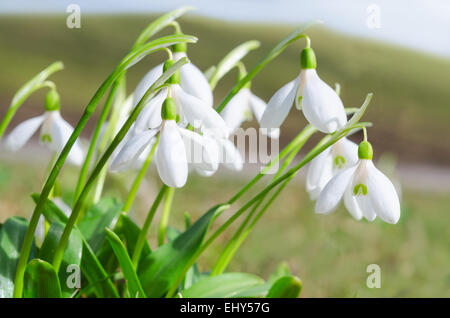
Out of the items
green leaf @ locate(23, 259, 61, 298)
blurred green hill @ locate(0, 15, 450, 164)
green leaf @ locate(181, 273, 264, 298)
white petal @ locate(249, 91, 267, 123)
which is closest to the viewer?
green leaf @ locate(23, 259, 61, 298)

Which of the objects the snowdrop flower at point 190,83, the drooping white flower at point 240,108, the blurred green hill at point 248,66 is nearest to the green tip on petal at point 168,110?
the snowdrop flower at point 190,83

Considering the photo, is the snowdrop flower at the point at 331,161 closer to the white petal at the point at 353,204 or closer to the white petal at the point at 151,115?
the white petal at the point at 353,204

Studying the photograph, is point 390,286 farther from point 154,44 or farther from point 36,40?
point 36,40

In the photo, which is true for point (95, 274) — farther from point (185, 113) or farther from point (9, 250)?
point (185, 113)

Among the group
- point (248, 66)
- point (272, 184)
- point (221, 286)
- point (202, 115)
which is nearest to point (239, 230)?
point (221, 286)

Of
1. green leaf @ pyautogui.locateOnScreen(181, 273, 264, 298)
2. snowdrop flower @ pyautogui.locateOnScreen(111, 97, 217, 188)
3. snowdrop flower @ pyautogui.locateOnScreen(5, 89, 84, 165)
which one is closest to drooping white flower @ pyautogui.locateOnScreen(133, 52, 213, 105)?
snowdrop flower @ pyautogui.locateOnScreen(111, 97, 217, 188)

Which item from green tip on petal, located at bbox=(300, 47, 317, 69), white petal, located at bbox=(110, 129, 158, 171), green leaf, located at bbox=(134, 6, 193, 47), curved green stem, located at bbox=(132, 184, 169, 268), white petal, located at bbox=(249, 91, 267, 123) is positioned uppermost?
green leaf, located at bbox=(134, 6, 193, 47)

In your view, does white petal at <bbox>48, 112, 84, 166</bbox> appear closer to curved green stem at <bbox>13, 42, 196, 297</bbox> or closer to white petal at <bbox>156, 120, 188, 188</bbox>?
curved green stem at <bbox>13, 42, 196, 297</bbox>
